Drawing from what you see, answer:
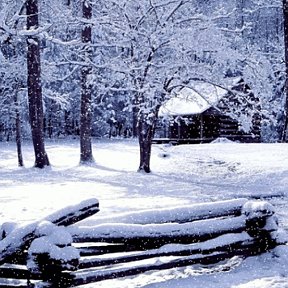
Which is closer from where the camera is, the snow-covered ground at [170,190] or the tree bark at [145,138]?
the snow-covered ground at [170,190]

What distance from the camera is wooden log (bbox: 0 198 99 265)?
473 cm

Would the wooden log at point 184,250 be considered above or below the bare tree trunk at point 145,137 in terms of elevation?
below

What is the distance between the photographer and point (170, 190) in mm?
13219

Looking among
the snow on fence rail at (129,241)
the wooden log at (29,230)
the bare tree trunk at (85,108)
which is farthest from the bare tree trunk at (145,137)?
the wooden log at (29,230)

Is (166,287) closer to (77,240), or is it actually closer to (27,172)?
(77,240)

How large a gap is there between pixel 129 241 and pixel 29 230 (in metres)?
1.19

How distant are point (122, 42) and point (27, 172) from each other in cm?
617

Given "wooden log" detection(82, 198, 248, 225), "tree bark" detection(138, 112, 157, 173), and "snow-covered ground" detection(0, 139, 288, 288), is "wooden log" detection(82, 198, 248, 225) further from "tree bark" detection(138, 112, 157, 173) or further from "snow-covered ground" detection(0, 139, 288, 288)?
"tree bark" detection(138, 112, 157, 173)

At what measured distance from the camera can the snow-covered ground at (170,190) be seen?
18.3ft

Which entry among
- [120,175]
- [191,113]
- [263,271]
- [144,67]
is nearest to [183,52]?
[144,67]

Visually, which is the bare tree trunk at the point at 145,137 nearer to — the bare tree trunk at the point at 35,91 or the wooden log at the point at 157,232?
the bare tree trunk at the point at 35,91

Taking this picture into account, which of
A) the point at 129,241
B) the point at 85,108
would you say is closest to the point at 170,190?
the point at 129,241

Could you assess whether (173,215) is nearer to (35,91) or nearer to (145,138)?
(145,138)

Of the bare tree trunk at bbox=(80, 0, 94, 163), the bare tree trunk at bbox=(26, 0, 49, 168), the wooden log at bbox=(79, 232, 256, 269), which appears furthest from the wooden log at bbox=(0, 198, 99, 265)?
the bare tree trunk at bbox=(80, 0, 94, 163)
